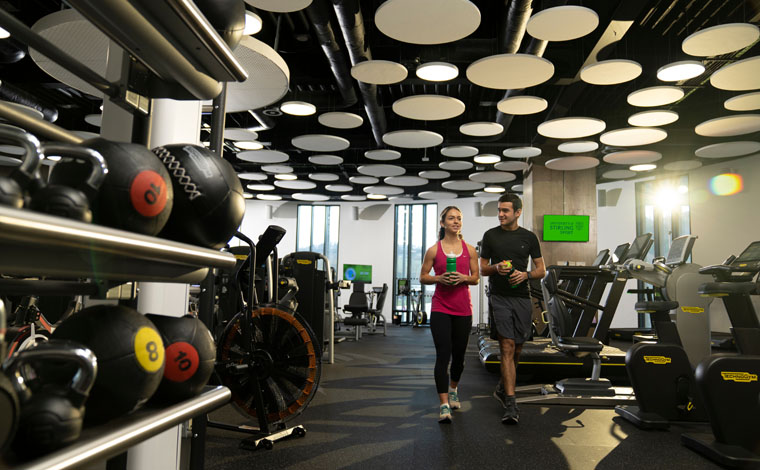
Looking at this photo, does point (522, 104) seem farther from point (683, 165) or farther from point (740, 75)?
point (683, 165)

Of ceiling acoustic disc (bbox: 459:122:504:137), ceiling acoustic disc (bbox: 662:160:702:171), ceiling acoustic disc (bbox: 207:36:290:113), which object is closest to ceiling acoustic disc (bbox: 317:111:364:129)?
ceiling acoustic disc (bbox: 207:36:290:113)

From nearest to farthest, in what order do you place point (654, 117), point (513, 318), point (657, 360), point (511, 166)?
point (657, 360) < point (513, 318) < point (654, 117) < point (511, 166)

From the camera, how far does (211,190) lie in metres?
1.25

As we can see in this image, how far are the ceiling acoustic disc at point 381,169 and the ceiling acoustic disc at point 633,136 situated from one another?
4.14 metres

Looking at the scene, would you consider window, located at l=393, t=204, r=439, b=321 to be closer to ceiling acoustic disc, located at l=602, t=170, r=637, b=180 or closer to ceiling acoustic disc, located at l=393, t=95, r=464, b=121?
ceiling acoustic disc, located at l=602, t=170, r=637, b=180

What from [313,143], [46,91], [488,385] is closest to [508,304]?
[488,385]

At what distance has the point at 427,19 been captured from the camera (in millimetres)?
4129

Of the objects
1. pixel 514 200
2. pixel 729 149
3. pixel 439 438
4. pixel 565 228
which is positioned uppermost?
pixel 729 149

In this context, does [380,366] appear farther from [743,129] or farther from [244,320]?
[743,129]

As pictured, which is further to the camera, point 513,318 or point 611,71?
point 611,71

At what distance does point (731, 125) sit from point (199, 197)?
7.87 m

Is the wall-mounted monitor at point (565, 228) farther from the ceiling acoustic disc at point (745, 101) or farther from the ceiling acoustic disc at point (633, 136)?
the ceiling acoustic disc at point (745, 101)

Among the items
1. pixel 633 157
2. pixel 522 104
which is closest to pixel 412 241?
pixel 633 157

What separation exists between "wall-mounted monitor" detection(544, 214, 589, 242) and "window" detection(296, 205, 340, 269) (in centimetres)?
759
